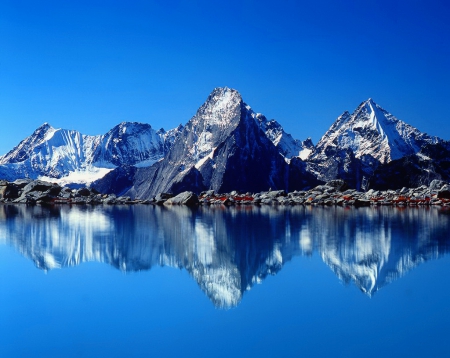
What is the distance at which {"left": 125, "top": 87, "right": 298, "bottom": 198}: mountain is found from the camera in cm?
15912

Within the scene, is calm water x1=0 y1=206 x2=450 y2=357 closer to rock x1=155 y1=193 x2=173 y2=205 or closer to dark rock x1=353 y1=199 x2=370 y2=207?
dark rock x1=353 y1=199 x2=370 y2=207

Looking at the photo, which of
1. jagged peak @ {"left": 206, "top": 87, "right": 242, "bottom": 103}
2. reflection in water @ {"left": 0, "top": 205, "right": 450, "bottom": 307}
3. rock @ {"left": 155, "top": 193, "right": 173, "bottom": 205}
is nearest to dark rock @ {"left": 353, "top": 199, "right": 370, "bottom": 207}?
rock @ {"left": 155, "top": 193, "right": 173, "bottom": 205}

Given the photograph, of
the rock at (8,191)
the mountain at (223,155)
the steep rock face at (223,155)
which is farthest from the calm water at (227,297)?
the mountain at (223,155)

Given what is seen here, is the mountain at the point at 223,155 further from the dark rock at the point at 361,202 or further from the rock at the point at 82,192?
the dark rock at the point at 361,202

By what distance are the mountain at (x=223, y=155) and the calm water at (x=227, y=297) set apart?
12566 cm

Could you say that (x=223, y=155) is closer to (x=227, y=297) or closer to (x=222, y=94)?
(x=222, y=94)

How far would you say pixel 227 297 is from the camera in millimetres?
18141

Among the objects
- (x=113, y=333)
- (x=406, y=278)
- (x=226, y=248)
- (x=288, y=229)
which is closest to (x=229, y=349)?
(x=113, y=333)

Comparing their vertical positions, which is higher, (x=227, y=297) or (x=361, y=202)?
(x=361, y=202)

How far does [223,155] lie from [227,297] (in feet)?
476

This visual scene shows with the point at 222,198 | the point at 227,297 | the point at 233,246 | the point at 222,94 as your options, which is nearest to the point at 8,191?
the point at 222,198

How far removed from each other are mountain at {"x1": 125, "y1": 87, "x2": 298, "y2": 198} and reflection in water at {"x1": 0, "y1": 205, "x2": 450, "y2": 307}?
113 metres

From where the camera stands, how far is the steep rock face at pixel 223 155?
522 feet

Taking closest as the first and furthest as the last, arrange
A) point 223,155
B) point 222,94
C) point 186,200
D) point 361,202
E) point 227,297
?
point 227,297
point 361,202
point 186,200
point 223,155
point 222,94
